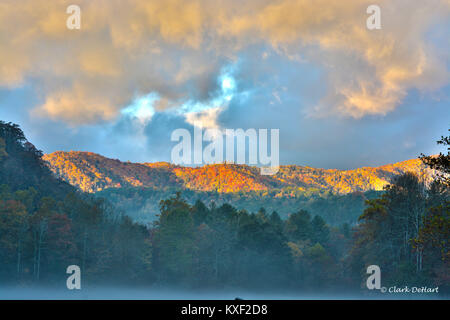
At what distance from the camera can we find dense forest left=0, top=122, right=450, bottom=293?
231ft

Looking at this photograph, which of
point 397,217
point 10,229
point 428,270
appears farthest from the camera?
point 10,229

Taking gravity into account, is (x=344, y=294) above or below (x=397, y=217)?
below

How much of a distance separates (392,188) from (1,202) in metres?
66.3

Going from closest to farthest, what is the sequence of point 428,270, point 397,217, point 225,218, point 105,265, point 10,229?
point 428,270
point 397,217
point 10,229
point 105,265
point 225,218

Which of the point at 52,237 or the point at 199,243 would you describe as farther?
the point at 199,243

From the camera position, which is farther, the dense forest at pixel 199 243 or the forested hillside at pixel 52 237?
the forested hillside at pixel 52 237

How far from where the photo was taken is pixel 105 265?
89.9 m

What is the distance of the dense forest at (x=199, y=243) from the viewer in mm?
70312

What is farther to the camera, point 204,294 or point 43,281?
point 204,294

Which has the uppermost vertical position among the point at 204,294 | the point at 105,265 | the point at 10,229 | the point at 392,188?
the point at 392,188

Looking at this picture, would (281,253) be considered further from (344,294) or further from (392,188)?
(392,188)

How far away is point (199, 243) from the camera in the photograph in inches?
4028

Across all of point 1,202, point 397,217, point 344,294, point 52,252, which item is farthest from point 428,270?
point 1,202

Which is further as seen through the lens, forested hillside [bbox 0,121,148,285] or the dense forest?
forested hillside [bbox 0,121,148,285]
